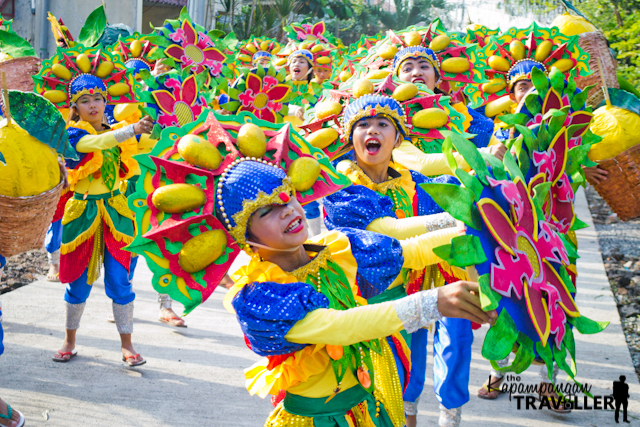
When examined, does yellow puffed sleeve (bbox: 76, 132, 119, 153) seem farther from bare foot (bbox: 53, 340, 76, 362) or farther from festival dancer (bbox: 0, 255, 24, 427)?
festival dancer (bbox: 0, 255, 24, 427)

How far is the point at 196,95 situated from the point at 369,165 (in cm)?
170

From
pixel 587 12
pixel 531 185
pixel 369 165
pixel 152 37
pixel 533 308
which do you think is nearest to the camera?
pixel 533 308

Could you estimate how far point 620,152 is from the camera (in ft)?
12.4

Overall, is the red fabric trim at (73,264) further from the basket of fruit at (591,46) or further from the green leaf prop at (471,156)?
the basket of fruit at (591,46)

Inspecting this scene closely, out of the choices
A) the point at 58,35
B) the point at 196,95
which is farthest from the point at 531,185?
the point at 58,35

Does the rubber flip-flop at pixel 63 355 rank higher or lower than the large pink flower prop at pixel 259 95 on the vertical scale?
lower

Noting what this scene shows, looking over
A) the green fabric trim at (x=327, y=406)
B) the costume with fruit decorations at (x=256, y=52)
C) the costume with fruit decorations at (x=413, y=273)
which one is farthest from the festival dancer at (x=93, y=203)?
the costume with fruit decorations at (x=256, y=52)

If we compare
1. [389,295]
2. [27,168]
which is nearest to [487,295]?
[389,295]

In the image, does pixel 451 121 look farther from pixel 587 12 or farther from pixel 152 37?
pixel 587 12

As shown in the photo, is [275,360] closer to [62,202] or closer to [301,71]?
[62,202]

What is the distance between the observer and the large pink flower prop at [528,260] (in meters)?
1.54

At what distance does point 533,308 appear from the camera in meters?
1.62

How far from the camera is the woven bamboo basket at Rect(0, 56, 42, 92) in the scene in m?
4.71

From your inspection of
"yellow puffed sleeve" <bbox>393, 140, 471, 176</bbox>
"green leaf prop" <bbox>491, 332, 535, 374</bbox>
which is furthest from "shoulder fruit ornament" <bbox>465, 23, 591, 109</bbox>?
"green leaf prop" <bbox>491, 332, 535, 374</bbox>
